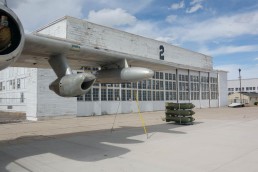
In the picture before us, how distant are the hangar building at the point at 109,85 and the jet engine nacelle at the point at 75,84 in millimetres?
5860

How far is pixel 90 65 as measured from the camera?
42.0ft

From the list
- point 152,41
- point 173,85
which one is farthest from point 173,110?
point 173,85

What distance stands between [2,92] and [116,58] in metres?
28.8

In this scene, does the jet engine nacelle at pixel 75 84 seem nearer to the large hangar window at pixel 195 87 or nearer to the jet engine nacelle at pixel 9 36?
the jet engine nacelle at pixel 9 36

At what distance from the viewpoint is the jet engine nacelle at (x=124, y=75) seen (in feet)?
32.8

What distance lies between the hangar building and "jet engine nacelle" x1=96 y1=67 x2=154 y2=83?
107 inches

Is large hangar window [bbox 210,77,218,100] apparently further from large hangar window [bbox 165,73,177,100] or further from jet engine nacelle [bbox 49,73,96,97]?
jet engine nacelle [bbox 49,73,96,97]

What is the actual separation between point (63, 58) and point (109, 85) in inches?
879

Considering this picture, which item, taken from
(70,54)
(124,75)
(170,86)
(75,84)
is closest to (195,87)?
(170,86)

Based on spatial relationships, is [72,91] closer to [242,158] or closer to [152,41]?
A: [242,158]

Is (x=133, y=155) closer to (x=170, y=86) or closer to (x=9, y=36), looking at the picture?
(x=9, y=36)

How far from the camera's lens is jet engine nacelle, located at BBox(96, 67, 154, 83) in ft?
32.8

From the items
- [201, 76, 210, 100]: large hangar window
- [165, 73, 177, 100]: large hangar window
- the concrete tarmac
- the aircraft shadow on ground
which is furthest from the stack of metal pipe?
[201, 76, 210, 100]: large hangar window

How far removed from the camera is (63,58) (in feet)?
31.3
